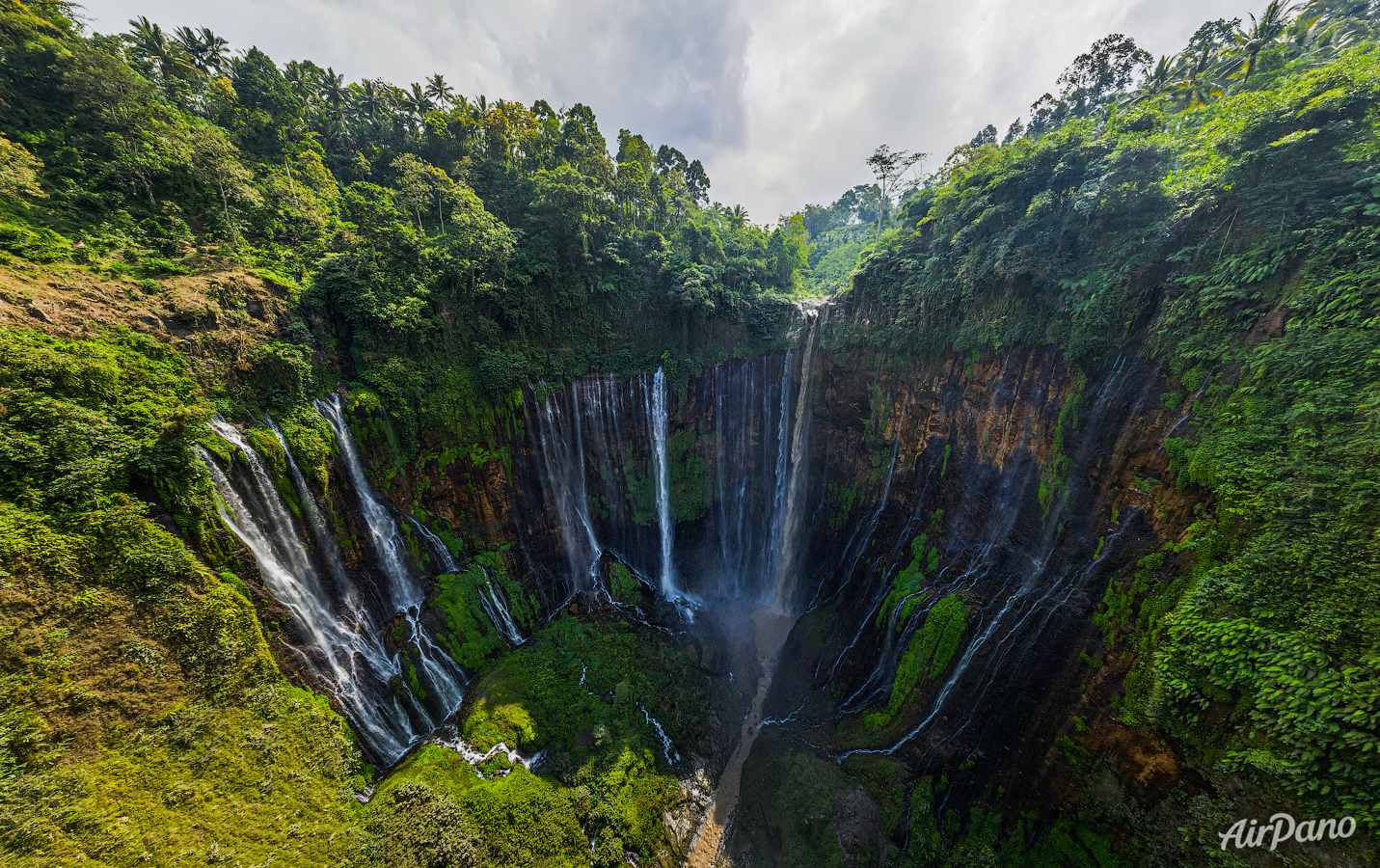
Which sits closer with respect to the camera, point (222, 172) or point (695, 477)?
point (222, 172)

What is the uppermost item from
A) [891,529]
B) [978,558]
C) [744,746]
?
[978,558]

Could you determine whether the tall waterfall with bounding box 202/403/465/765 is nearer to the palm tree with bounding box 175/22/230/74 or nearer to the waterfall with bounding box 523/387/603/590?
the waterfall with bounding box 523/387/603/590

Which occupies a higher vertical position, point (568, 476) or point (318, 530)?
point (318, 530)

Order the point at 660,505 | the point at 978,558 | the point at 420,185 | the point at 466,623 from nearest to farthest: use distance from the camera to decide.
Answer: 1. the point at 978,558
2. the point at 466,623
3. the point at 420,185
4. the point at 660,505

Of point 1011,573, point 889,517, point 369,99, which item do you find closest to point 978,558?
point 1011,573

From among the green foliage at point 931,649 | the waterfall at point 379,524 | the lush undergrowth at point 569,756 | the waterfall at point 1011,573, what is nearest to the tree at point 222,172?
the waterfall at point 379,524

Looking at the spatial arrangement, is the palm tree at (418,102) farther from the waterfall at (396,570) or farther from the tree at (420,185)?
the waterfall at (396,570)

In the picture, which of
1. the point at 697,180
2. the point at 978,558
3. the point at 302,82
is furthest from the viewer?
the point at 697,180

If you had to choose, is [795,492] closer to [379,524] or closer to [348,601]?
[379,524]
